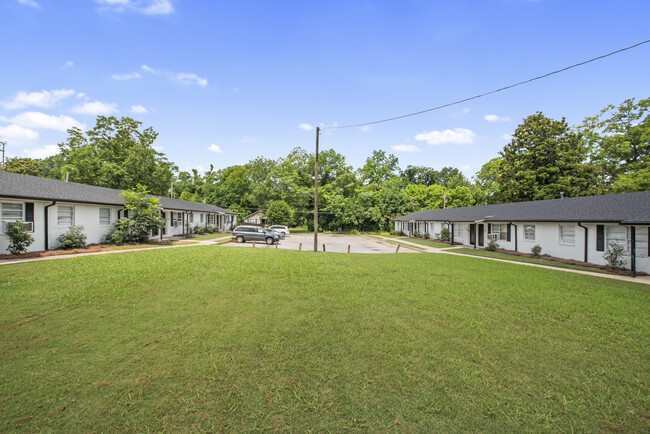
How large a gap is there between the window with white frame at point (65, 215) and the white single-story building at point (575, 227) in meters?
28.7

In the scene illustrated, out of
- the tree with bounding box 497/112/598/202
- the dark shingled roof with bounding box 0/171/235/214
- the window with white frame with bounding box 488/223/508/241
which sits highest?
the tree with bounding box 497/112/598/202

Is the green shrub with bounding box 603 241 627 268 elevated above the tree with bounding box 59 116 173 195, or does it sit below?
below

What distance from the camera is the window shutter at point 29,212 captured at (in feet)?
46.0

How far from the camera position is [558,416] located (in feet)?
10.4

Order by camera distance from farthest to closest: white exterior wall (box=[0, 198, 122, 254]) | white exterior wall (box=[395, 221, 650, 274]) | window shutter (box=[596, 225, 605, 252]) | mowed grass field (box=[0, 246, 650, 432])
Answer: window shutter (box=[596, 225, 605, 252])
white exterior wall (box=[0, 198, 122, 254])
white exterior wall (box=[395, 221, 650, 274])
mowed grass field (box=[0, 246, 650, 432])

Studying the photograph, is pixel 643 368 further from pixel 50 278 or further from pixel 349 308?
pixel 50 278

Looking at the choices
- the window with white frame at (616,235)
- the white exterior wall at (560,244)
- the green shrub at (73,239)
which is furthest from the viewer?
the green shrub at (73,239)

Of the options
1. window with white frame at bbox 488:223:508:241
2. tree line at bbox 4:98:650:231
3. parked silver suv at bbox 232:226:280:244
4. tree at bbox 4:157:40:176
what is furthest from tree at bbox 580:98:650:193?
tree at bbox 4:157:40:176

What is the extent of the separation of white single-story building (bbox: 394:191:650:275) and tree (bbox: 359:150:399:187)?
161 ft

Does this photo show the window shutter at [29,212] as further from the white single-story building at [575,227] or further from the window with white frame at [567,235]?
the window with white frame at [567,235]

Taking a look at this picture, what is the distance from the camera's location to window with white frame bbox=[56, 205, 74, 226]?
51.4ft

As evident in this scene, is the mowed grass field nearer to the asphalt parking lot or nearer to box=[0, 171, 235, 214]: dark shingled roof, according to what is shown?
box=[0, 171, 235, 214]: dark shingled roof

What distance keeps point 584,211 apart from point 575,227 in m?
1.10

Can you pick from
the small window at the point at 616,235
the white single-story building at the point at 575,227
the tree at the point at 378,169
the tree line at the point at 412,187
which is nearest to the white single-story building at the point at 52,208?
the tree line at the point at 412,187
